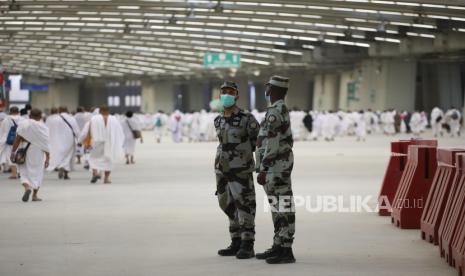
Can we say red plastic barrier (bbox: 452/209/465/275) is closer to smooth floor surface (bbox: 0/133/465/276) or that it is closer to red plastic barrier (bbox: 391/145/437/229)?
smooth floor surface (bbox: 0/133/465/276)

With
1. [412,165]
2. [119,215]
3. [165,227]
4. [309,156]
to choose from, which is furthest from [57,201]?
[309,156]

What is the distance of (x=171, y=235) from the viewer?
13281 mm

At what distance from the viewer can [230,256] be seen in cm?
1120

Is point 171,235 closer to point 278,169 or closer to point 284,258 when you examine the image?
point 284,258

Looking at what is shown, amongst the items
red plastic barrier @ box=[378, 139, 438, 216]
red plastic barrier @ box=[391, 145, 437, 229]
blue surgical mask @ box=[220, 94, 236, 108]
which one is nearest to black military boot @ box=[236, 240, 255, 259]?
blue surgical mask @ box=[220, 94, 236, 108]

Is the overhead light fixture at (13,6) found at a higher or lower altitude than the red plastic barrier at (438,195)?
higher

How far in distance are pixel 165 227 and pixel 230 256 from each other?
3223 mm

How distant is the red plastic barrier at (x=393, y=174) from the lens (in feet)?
51.1

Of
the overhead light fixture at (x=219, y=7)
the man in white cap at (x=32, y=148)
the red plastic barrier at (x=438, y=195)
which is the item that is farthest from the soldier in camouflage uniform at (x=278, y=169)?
the overhead light fixture at (x=219, y=7)

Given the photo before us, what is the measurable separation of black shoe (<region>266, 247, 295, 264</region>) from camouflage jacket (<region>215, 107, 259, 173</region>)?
3.19 ft

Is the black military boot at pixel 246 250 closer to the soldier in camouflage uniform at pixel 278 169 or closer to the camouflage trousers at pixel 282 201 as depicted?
the soldier in camouflage uniform at pixel 278 169

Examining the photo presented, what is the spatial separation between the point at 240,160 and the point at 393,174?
17.5ft

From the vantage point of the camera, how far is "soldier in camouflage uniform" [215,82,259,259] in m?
10.9

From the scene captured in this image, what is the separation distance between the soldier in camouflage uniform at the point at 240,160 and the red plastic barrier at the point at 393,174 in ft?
16.5
